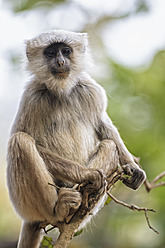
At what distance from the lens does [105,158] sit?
5629 millimetres

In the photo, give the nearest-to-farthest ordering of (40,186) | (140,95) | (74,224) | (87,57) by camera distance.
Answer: (74,224), (40,186), (87,57), (140,95)

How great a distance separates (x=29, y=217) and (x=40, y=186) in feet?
1.83

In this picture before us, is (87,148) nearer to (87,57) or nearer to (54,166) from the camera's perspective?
(54,166)

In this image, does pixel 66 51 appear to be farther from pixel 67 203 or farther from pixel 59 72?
pixel 67 203

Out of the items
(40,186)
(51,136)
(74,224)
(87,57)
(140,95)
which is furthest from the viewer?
(140,95)

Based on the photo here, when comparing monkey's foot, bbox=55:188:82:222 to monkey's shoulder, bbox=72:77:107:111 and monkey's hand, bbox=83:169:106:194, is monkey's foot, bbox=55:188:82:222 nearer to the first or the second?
monkey's hand, bbox=83:169:106:194

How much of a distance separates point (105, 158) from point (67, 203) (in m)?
0.86

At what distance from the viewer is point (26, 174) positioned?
5.34 meters

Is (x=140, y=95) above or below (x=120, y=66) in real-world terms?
below

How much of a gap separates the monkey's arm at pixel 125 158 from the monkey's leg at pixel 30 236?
1.37 meters

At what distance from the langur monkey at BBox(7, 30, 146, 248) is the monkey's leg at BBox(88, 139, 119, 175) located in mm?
13

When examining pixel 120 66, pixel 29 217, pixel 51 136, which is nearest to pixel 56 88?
pixel 51 136

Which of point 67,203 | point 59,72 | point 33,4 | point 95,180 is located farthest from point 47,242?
point 33,4

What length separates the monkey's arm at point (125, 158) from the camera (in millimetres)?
5676
